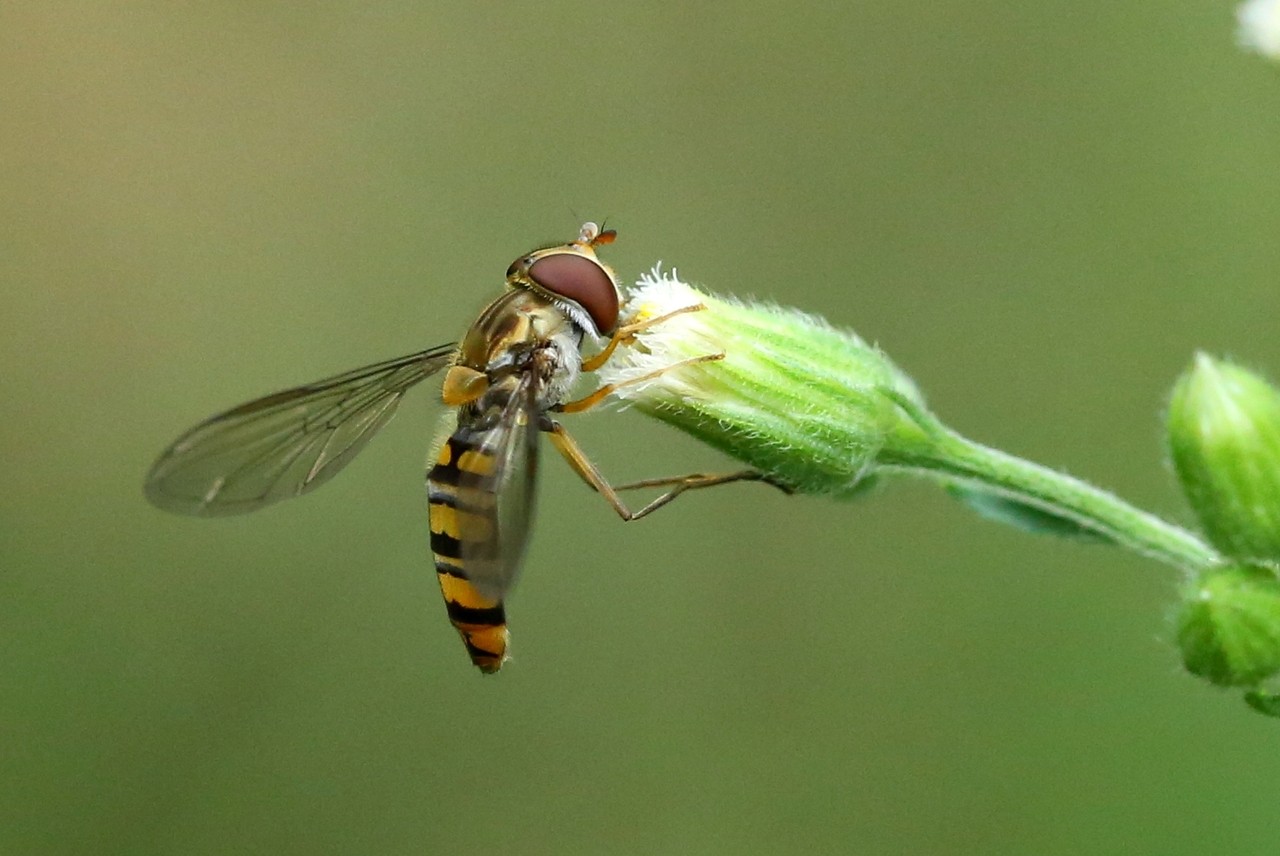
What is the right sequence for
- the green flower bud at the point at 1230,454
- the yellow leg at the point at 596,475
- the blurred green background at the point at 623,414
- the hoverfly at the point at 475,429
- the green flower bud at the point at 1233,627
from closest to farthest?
the green flower bud at the point at 1233,627, the green flower bud at the point at 1230,454, the hoverfly at the point at 475,429, the yellow leg at the point at 596,475, the blurred green background at the point at 623,414

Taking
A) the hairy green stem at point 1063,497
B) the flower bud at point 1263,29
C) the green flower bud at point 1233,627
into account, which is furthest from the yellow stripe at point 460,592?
the flower bud at point 1263,29

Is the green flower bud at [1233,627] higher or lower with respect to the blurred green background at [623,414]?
lower

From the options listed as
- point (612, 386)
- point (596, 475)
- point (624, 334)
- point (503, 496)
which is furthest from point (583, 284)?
point (503, 496)

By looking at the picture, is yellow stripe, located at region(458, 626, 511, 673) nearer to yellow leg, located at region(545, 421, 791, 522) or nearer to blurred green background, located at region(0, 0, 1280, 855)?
yellow leg, located at region(545, 421, 791, 522)

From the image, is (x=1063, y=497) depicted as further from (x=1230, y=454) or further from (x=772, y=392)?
(x=772, y=392)

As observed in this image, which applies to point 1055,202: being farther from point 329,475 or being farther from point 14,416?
point 14,416

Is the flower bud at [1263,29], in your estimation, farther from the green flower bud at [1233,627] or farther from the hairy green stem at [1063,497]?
the green flower bud at [1233,627]

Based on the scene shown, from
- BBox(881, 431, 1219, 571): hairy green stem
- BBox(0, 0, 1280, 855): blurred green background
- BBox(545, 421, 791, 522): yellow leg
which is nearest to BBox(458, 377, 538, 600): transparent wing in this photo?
BBox(545, 421, 791, 522): yellow leg

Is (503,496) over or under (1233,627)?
over
